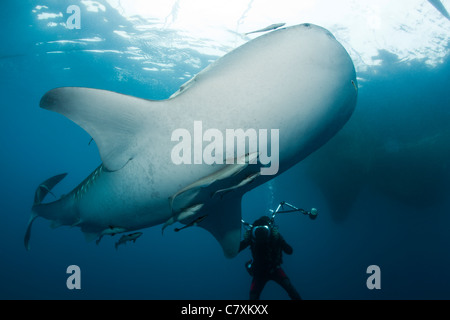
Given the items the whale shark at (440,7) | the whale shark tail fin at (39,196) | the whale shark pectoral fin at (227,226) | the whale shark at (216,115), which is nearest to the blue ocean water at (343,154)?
the whale shark at (440,7)

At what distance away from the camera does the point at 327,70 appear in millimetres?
1458

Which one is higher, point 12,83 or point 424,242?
point 12,83

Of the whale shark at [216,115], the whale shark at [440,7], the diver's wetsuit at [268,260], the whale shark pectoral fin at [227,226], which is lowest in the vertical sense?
the diver's wetsuit at [268,260]

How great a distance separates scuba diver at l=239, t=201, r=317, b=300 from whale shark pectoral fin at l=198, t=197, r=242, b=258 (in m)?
2.54

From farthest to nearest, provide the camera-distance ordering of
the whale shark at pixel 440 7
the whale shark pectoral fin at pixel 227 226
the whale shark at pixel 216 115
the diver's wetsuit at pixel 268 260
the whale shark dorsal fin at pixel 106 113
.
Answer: the whale shark at pixel 440 7 → the diver's wetsuit at pixel 268 260 → the whale shark pectoral fin at pixel 227 226 → the whale shark dorsal fin at pixel 106 113 → the whale shark at pixel 216 115

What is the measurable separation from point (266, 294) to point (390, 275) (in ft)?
47.5

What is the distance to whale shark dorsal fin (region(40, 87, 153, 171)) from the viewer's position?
1868mm

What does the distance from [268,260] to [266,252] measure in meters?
0.29

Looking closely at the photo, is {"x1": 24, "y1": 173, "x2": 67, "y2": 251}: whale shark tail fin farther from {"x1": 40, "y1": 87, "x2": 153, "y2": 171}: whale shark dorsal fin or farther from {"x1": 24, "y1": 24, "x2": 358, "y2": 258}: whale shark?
{"x1": 40, "y1": 87, "x2": 153, "y2": 171}: whale shark dorsal fin

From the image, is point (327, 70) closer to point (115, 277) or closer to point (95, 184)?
point (95, 184)

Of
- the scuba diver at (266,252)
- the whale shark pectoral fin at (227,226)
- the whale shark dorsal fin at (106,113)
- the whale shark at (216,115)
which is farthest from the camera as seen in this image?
the scuba diver at (266,252)

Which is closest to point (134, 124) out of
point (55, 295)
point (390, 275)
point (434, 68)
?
point (434, 68)

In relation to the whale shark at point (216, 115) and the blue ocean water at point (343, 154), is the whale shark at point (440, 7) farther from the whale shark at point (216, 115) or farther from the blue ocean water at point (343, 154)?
the whale shark at point (216, 115)

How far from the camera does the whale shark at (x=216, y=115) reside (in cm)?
147
